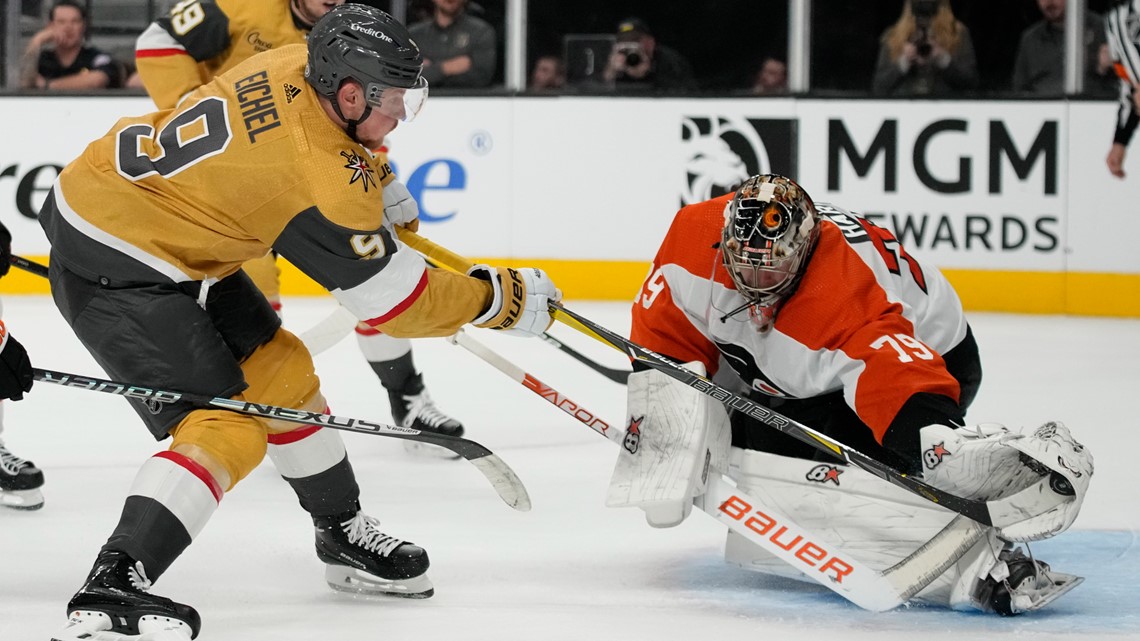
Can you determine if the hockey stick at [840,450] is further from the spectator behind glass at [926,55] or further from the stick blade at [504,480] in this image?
the spectator behind glass at [926,55]

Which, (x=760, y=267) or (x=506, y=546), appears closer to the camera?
(x=760, y=267)

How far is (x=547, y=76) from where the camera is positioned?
681 centimetres

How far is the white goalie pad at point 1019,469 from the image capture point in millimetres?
2445

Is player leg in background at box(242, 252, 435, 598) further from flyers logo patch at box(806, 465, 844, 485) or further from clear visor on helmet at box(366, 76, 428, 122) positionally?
flyers logo patch at box(806, 465, 844, 485)

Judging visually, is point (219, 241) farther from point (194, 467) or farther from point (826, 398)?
point (826, 398)

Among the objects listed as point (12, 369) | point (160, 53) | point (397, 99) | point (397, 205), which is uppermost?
point (397, 99)

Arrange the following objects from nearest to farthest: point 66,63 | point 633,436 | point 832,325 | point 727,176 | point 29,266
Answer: point 832,325, point 633,436, point 29,266, point 727,176, point 66,63

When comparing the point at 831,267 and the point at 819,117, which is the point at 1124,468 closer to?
the point at 831,267

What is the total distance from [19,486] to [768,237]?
6.05 feet

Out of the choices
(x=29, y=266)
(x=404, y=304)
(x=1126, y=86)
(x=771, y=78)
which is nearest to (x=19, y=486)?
(x=29, y=266)

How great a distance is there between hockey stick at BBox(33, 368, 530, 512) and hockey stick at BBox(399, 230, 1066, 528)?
0.31m

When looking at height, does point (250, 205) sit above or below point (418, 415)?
above

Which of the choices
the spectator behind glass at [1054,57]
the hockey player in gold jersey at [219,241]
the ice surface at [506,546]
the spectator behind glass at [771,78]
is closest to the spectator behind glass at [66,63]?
the ice surface at [506,546]

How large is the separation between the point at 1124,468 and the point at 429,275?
7.04 feet
